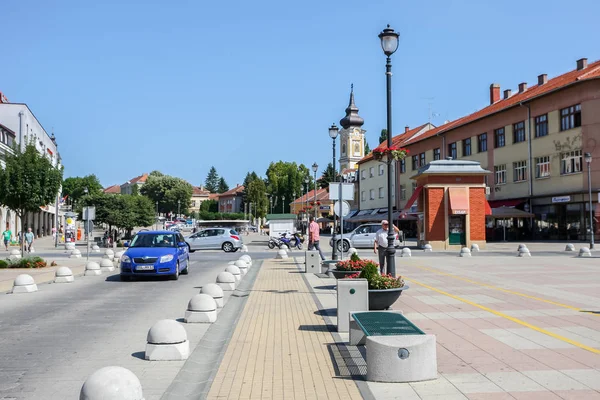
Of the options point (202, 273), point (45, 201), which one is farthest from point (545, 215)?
point (45, 201)

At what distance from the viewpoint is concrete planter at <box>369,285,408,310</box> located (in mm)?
9906

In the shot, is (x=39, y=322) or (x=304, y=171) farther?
(x=304, y=171)

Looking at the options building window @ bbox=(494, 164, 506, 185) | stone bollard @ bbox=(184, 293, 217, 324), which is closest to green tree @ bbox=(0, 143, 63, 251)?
stone bollard @ bbox=(184, 293, 217, 324)

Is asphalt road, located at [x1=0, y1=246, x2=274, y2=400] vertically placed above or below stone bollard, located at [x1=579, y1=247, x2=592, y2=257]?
below

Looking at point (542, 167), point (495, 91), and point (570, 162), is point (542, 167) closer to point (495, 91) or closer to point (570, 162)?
point (570, 162)

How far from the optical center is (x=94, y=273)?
68.3 feet

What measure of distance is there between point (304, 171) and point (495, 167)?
86.5 m

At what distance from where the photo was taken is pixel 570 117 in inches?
1635

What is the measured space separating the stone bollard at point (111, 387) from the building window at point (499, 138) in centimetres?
4901

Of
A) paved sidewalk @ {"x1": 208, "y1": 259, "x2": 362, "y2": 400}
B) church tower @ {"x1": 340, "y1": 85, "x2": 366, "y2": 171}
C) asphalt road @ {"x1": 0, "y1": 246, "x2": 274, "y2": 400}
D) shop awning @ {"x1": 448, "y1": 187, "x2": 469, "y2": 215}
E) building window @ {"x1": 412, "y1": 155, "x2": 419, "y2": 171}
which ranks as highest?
church tower @ {"x1": 340, "y1": 85, "x2": 366, "y2": 171}

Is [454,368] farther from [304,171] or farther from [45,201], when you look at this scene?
[304,171]

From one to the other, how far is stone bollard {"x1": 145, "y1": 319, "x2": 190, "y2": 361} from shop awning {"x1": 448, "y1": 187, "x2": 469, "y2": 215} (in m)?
32.6

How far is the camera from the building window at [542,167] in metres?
43.9

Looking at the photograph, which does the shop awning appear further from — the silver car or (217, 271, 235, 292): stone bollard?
(217, 271, 235, 292): stone bollard
